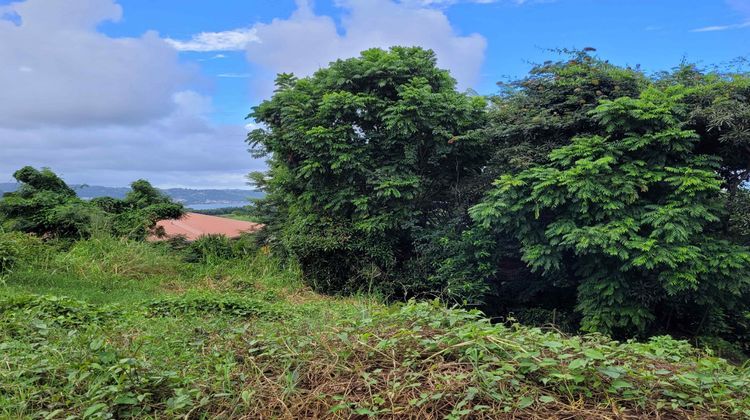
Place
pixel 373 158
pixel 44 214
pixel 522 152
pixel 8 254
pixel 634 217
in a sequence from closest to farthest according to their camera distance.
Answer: pixel 634 217, pixel 522 152, pixel 8 254, pixel 373 158, pixel 44 214

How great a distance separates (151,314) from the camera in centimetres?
470

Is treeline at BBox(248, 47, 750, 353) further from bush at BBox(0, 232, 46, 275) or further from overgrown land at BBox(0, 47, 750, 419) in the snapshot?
bush at BBox(0, 232, 46, 275)

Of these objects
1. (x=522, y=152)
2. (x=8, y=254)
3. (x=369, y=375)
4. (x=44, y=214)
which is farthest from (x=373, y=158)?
(x=44, y=214)

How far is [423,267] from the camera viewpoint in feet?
23.4

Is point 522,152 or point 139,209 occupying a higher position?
point 522,152

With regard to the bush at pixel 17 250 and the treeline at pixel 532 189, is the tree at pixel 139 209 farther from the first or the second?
the treeline at pixel 532 189

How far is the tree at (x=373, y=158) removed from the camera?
23.0ft

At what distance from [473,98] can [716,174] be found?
3.34 metres

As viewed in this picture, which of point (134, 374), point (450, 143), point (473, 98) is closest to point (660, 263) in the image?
point (450, 143)

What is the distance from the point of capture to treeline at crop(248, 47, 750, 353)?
16.7 ft

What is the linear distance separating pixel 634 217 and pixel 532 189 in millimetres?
1102

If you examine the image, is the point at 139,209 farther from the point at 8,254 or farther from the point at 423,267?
the point at 423,267

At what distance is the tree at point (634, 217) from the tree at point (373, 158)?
166cm

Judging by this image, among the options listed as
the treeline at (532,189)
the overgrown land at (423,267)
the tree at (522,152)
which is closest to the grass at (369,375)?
the overgrown land at (423,267)
